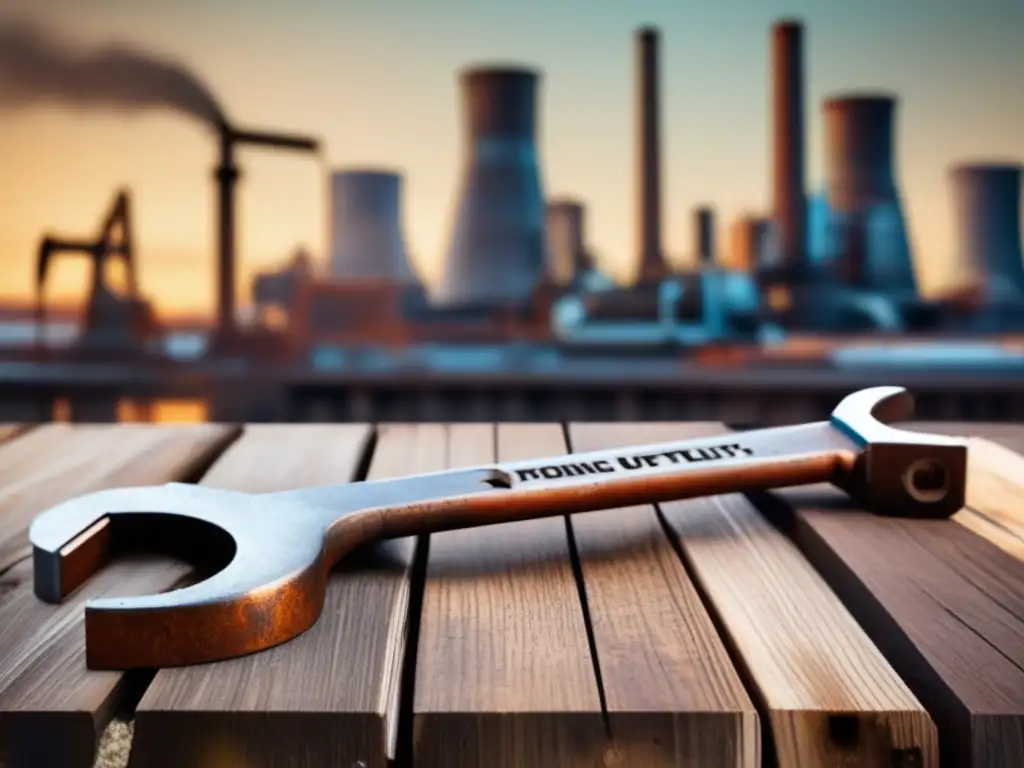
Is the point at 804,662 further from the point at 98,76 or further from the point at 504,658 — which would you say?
the point at 98,76

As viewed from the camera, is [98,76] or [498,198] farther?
[498,198]

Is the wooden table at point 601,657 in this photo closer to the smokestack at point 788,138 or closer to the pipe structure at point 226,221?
the pipe structure at point 226,221

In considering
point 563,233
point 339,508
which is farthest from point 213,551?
point 563,233

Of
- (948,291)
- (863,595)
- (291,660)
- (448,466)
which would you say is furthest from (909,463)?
(948,291)

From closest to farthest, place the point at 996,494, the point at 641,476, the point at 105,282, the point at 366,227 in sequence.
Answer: the point at 641,476 → the point at 996,494 → the point at 105,282 → the point at 366,227

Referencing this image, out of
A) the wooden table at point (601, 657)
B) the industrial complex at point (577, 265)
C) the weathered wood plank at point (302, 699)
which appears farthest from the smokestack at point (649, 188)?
the weathered wood plank at point (302, 699)

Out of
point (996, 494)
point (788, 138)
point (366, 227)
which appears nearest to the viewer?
point (996, 494)
